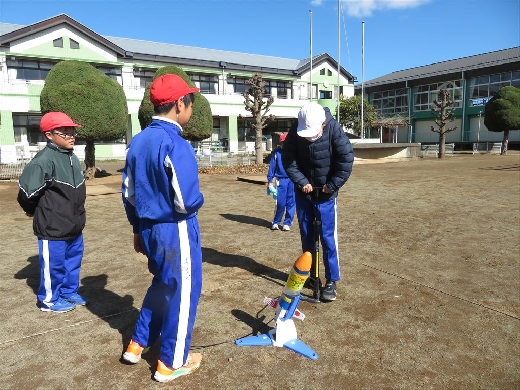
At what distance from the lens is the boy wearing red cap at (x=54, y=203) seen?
10.8 ft

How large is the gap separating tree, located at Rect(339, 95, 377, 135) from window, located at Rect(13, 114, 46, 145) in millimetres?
25071

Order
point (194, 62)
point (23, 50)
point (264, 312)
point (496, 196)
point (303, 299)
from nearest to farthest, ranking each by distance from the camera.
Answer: point (264, 312), point (303, 299), point (496, 196), point (23, 50), point (194, 62)

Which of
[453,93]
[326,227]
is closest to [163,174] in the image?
[326,227]

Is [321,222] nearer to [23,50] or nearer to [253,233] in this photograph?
[253,233]

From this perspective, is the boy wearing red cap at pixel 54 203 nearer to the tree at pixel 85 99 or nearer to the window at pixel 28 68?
the tree at pixel 85 99

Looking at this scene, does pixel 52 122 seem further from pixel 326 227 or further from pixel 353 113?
pixel 353 113

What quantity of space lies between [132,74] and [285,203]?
2618 cm

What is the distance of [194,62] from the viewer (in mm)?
31453

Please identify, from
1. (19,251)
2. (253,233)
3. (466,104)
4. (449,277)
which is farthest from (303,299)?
(466,104)

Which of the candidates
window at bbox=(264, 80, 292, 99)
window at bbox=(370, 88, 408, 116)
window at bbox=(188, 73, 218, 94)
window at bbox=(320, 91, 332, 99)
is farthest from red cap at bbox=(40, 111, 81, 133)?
window at bbox=(370, 88, 408, 116)

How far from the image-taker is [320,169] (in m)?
3.74

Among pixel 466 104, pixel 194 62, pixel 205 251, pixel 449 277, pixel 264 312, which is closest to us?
pixel 264 312

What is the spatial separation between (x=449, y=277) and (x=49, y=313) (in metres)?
3.87

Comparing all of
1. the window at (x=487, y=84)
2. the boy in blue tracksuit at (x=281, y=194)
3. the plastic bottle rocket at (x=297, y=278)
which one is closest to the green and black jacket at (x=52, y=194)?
the plastic bottle rocket at (x=297, y=278)
